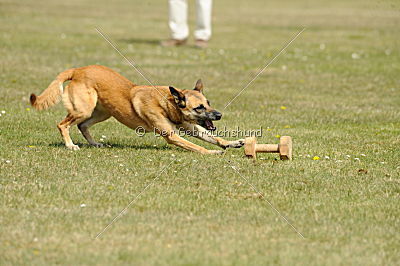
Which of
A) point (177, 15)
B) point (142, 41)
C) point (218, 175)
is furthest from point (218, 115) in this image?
point (142, 41)

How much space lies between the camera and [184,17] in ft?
61.1

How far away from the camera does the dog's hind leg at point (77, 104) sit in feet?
28.2

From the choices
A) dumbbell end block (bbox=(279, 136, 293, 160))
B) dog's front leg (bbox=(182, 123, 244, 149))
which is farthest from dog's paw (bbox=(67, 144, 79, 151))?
dumbbell end block (bbox=(279, 136, 293, 160))

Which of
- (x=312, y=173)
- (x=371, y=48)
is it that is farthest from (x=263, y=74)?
(x=312, y=173)

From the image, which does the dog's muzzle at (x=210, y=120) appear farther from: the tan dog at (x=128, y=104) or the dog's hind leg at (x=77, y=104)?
the dog's hind leg at (x=77, y=104)

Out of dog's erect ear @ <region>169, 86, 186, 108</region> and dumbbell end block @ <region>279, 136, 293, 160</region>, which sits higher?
dog's erect ear @ <region>169, 86, 186, 108</region>

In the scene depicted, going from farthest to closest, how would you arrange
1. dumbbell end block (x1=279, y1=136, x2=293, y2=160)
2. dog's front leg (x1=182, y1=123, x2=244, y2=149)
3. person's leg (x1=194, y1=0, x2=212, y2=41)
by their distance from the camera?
person's leg (x1=194, y1=0, x2=212, y2=41) < dog's front leg (x1=182, y1=123, x2=244, y2=149) < dumbbell end block (x1=279, y1=136, x2=293, y2=160)

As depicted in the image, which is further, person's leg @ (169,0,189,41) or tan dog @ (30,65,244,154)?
person's leg @ (169,0,189,41)

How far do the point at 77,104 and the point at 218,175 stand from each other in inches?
86.0

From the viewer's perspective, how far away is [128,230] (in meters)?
5.71

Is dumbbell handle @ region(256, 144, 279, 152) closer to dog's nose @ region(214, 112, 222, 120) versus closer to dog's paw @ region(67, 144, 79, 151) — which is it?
dog's nose @ region(214, 112, 222, 120)

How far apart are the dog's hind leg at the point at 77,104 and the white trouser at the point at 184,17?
33.4 ft

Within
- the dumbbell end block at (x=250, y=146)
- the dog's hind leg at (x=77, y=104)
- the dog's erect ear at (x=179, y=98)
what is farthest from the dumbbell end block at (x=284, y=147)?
the dog's hind leg at (x=77, y=104)

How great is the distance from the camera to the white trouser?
18.5 m
